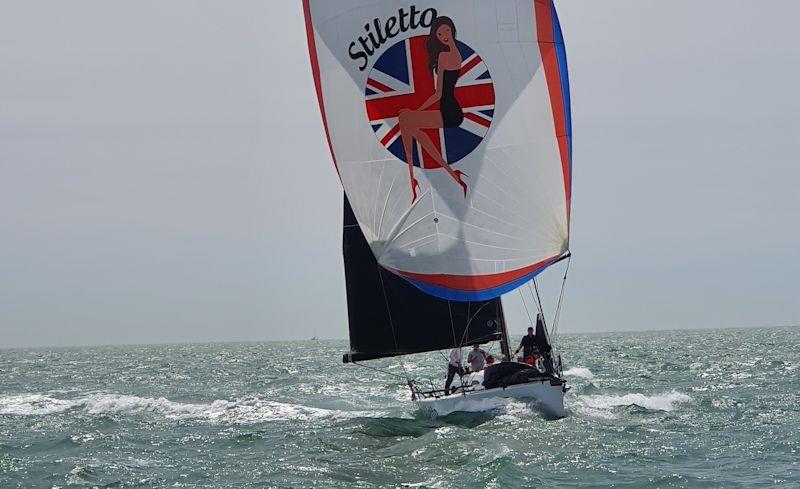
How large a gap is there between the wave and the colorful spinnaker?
629 cm

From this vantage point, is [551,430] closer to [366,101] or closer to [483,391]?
[483,391]

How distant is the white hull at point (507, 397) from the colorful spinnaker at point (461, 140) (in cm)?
185

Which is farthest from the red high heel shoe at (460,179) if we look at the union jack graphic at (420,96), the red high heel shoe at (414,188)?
the red high heel shoe at (414,188)

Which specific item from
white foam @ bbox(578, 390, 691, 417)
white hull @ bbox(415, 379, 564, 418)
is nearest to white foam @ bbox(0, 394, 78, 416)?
white hull @ bbox(415, 379, 564, 418)

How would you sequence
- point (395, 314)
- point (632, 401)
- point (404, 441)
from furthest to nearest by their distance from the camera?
1. point (632, 401)
2. point (395, 314)
3. point (404, 441)

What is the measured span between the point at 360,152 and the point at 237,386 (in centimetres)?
1823

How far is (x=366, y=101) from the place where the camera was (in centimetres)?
1867

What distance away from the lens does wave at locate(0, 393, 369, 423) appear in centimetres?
2317

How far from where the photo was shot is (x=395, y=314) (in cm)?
2080

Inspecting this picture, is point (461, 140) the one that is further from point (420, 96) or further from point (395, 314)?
point (395, 314)

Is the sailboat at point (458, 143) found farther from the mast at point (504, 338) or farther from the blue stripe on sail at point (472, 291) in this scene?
the mast at point (504, 338)

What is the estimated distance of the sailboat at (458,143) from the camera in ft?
58.4

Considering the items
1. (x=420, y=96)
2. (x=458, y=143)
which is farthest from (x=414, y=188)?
(x=420, y=96)

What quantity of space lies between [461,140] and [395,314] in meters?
4.51
